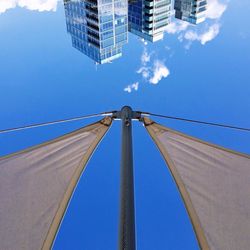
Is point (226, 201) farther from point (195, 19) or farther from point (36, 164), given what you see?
point (195, 19)

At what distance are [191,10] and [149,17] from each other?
14.4 metres

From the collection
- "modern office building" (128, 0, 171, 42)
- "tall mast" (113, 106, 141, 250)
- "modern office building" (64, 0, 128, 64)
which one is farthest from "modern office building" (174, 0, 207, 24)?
"tall mast" (113, 106, 141, 250)

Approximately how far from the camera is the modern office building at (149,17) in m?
54.9

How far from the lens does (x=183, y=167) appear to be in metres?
4.00

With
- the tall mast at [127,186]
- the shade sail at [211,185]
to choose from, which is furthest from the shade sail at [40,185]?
the shade sail at [211,185]

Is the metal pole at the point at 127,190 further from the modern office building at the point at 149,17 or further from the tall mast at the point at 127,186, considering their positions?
the modern office building at the point at 149,17

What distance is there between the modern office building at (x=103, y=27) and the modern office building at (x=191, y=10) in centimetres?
2391

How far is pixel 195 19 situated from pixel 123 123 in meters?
65.4

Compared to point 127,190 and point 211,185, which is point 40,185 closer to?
point 127,190

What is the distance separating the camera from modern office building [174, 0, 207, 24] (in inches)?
2409

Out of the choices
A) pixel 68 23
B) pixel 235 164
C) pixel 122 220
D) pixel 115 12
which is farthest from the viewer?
pixel 68 23

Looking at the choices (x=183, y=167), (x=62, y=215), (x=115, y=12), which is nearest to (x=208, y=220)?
(x=183, y=167)

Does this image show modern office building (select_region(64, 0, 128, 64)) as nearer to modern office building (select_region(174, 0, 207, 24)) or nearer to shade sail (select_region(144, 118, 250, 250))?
modern office building (select_region(174, 0, 207, 24))

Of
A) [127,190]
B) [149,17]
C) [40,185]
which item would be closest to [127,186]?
[127,190]
